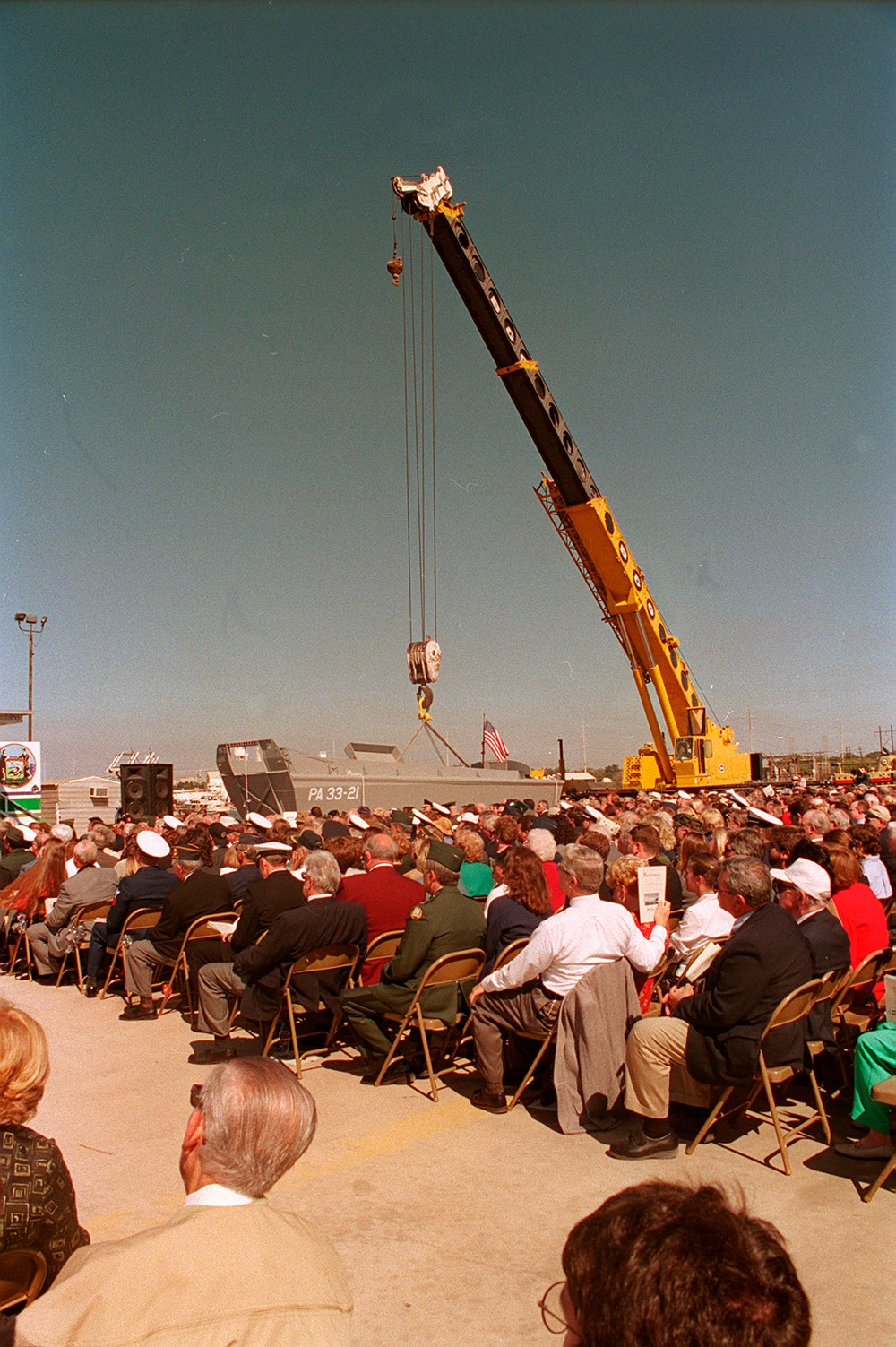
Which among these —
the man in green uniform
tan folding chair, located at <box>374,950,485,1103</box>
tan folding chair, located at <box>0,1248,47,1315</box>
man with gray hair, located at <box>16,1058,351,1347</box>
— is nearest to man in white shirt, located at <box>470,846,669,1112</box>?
tan folding chair, located at <box>374,950,485,1103</box>

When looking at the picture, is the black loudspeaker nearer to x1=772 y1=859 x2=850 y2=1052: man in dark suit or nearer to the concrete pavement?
the concrete pavement

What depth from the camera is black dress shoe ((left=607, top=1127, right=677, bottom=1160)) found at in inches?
180

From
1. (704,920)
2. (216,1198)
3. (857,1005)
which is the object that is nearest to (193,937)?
(704,920)

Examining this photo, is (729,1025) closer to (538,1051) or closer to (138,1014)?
(538,1051)

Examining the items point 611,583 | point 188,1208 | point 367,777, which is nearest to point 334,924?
point 188,1208

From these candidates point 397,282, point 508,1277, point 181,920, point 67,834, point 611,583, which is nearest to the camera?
point 508,1277

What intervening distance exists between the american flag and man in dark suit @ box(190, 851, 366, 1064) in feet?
79.3

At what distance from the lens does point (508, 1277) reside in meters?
3.46

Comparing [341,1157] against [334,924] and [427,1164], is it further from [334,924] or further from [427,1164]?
[334,924]

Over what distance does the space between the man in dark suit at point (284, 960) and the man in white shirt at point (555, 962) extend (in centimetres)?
118

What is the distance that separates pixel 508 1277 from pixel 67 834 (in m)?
9.06

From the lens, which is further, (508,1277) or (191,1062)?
(191,1062)

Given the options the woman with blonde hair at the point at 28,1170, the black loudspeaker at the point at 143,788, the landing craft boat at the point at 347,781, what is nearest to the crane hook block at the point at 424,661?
the black loudspeaker at the point at 143,788

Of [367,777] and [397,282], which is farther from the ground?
[397,282]
